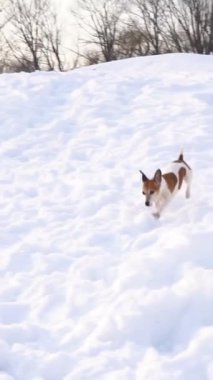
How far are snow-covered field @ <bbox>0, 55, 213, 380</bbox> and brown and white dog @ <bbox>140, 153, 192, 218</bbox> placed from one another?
166 millimetres

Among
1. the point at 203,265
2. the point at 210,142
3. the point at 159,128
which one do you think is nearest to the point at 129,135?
the point at 159,128

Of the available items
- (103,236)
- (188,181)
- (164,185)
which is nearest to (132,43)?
(188,181)

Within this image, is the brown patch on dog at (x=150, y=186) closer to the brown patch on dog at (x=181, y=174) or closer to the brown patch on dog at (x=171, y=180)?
the brown patch on dog at (x=171, y=180)

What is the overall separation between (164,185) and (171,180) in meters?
0.22

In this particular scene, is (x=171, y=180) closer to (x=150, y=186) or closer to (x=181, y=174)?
(x=181, y=174)

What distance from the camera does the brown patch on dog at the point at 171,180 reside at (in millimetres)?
6986

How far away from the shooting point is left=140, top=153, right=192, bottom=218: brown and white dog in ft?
22.0

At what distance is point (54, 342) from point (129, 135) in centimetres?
570

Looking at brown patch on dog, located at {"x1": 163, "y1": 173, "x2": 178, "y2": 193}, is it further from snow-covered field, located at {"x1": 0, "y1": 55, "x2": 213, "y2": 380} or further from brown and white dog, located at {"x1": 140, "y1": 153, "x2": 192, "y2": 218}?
snow-covered field, located at {"x1": 0, "y1": 55, "x2": 213, "y2": 380}

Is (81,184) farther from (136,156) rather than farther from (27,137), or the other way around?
(27,137)

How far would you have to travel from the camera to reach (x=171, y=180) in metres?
7.07

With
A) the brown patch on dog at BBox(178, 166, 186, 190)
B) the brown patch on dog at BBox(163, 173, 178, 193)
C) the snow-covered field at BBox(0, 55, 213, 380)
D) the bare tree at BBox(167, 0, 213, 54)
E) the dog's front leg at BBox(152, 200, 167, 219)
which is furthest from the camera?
the bare tree at BBox(167, 0, 213, 54)

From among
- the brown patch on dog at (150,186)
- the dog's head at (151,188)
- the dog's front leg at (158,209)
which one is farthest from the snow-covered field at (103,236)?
the brown patch on dog at (150,186)

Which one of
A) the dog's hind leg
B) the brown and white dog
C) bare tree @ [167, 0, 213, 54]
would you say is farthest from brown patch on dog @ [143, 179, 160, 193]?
bare tree @ [167, 0, 213, 54]
